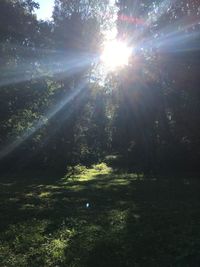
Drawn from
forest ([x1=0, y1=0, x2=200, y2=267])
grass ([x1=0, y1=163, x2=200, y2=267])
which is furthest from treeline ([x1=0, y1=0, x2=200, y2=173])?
grass ([x1=0, y1=163, x2=200, y2=267])

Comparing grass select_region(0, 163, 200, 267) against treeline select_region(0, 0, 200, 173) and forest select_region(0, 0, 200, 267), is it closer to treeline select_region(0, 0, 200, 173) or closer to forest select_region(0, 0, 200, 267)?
forest select_region(0, 0, 200, 267)

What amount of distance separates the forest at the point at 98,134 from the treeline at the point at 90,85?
0.10m

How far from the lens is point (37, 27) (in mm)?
29000

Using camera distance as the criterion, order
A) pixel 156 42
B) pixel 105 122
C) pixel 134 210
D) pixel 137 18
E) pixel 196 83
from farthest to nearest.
Result: 1. pixel 105 122
2. pixel 137 18
3. pixel 156 42
4. pixel 196 83
5. pixel 134 210

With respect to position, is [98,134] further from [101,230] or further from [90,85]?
[101,230]

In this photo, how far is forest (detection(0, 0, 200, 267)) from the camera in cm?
1109

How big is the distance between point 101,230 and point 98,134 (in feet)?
163

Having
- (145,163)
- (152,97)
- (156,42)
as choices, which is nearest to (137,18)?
(156,42)

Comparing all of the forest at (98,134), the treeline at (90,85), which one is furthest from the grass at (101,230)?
the treeline at (90,85)

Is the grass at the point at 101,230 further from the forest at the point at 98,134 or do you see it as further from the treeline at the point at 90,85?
the treeline at the point at 90,85

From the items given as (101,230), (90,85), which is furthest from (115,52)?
(101,230)

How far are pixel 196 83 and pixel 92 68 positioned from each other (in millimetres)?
22012

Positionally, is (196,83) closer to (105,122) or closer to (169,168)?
(169,168)

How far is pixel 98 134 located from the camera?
61969mm
